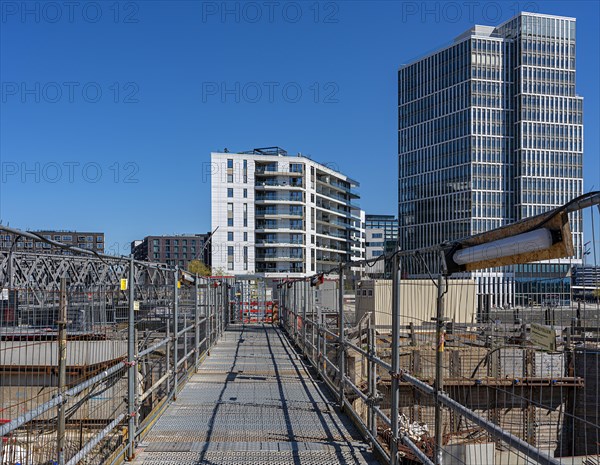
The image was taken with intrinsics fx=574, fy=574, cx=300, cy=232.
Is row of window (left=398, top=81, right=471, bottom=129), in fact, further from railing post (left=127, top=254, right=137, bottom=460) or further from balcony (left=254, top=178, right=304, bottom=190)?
railing post (left=127, top=254, right=137, bottom=460)

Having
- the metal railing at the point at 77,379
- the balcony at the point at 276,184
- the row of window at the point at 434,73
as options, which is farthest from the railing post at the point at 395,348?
the row of window at the point at 434,73

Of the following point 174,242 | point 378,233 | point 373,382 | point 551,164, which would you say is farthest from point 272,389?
point 378,233

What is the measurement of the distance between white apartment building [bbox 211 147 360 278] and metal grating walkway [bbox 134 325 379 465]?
62.7 meters

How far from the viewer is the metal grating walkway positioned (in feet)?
19.8

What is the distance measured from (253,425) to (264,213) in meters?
70.5

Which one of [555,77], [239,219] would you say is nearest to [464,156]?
[555,77]

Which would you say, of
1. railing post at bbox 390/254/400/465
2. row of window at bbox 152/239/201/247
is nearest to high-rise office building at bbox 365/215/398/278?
row of window at bbox 152/239/201/247

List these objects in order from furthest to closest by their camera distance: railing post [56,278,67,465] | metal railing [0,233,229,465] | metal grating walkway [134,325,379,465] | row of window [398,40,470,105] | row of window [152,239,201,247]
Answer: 1. row of window [152,239,201,247]
2. row of window [398,40,470,105]
3. metal grating walkway [134,325,379,465]
4. metal railing [0,233,229,465]
5. railing post [56,278,67,465]

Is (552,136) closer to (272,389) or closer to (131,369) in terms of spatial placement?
(272,389)

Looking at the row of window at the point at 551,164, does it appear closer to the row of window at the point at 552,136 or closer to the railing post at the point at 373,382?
the row of window at the point at 552,136

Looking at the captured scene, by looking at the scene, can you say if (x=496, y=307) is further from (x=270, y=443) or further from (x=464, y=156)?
(x=464, y=156)

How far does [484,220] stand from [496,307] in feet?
274

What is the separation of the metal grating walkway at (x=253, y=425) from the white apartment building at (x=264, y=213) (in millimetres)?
62677

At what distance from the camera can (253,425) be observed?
7.29 meters
